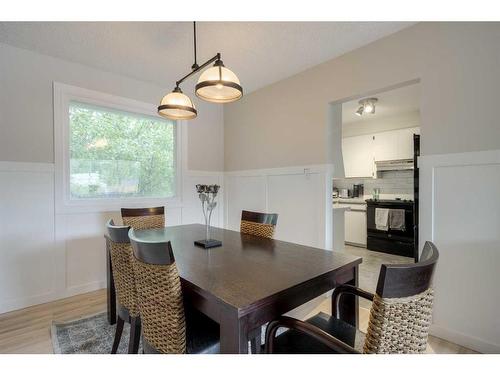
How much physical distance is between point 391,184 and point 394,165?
0.42m

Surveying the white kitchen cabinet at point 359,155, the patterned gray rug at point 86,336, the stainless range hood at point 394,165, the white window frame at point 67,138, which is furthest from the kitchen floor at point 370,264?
the white window frame at point 67,138

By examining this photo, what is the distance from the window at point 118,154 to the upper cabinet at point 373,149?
359cm

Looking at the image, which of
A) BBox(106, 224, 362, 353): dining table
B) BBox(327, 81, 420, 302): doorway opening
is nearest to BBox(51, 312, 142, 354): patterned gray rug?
BBox(106, 224, 362, 353): dining table

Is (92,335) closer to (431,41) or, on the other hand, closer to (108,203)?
(108,203)

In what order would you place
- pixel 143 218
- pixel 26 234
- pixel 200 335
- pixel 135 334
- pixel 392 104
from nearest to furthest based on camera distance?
pixel 200 335
pixel 135 334
pixel 26 234
pixel 143 218
pixel 392 104

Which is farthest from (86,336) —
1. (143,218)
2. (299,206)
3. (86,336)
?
(299,206)

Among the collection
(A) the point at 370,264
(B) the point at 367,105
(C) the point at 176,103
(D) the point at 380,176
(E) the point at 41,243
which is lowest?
(A) the point at 370,264

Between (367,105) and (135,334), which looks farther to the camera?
(367,105)

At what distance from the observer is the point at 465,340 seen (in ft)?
6.04

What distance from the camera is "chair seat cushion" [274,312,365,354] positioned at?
3.57ft

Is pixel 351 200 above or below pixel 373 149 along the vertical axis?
below

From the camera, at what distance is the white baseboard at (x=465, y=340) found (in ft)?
5.71

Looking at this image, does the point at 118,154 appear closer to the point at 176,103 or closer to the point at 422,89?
the point at 176,103

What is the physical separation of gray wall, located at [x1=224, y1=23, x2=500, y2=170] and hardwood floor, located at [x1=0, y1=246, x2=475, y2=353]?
1.48m
